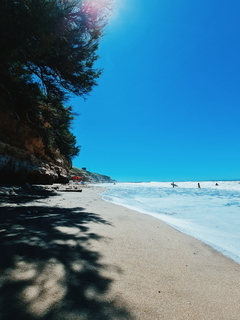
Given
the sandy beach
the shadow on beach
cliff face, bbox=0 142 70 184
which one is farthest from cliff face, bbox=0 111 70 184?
the shadow on beach

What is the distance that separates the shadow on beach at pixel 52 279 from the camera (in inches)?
41.1

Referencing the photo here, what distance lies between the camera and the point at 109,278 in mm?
1461

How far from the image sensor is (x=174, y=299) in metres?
1.26

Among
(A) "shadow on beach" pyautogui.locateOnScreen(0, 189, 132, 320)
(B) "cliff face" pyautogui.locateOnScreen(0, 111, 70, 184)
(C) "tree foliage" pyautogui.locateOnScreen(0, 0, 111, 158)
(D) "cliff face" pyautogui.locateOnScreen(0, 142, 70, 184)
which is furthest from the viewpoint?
(B) "cliff face" pyautogui.locateOnScreen(0, 111, 70, 184)

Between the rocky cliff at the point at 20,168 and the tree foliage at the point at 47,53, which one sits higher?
the tree foliage at the point at 47,53

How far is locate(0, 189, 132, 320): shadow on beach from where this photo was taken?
104 centimetres

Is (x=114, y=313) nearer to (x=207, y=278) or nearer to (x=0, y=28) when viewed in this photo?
Answer: (x=207, y=278)

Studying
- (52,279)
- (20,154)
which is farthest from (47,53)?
(52,279)

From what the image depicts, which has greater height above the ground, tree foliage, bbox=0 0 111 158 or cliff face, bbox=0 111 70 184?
tree foliage, bbox=0 0 111 158

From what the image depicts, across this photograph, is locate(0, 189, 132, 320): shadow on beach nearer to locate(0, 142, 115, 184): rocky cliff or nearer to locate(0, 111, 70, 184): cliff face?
locate(0, 142, 115, 184): rocky cliff

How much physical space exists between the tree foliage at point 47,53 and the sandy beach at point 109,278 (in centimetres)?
644

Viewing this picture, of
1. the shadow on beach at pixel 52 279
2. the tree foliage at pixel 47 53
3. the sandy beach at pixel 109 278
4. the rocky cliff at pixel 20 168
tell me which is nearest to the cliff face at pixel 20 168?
the rocky cliff at pixel 20 168

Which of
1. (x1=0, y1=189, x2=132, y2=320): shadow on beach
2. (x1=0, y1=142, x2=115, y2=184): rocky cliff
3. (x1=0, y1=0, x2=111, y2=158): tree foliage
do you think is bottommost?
(x1=0, y1=189, x2=132, y2=320): shadow on beach

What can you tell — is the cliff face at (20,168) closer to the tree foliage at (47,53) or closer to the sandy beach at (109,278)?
the tree foliage at (47,53)
